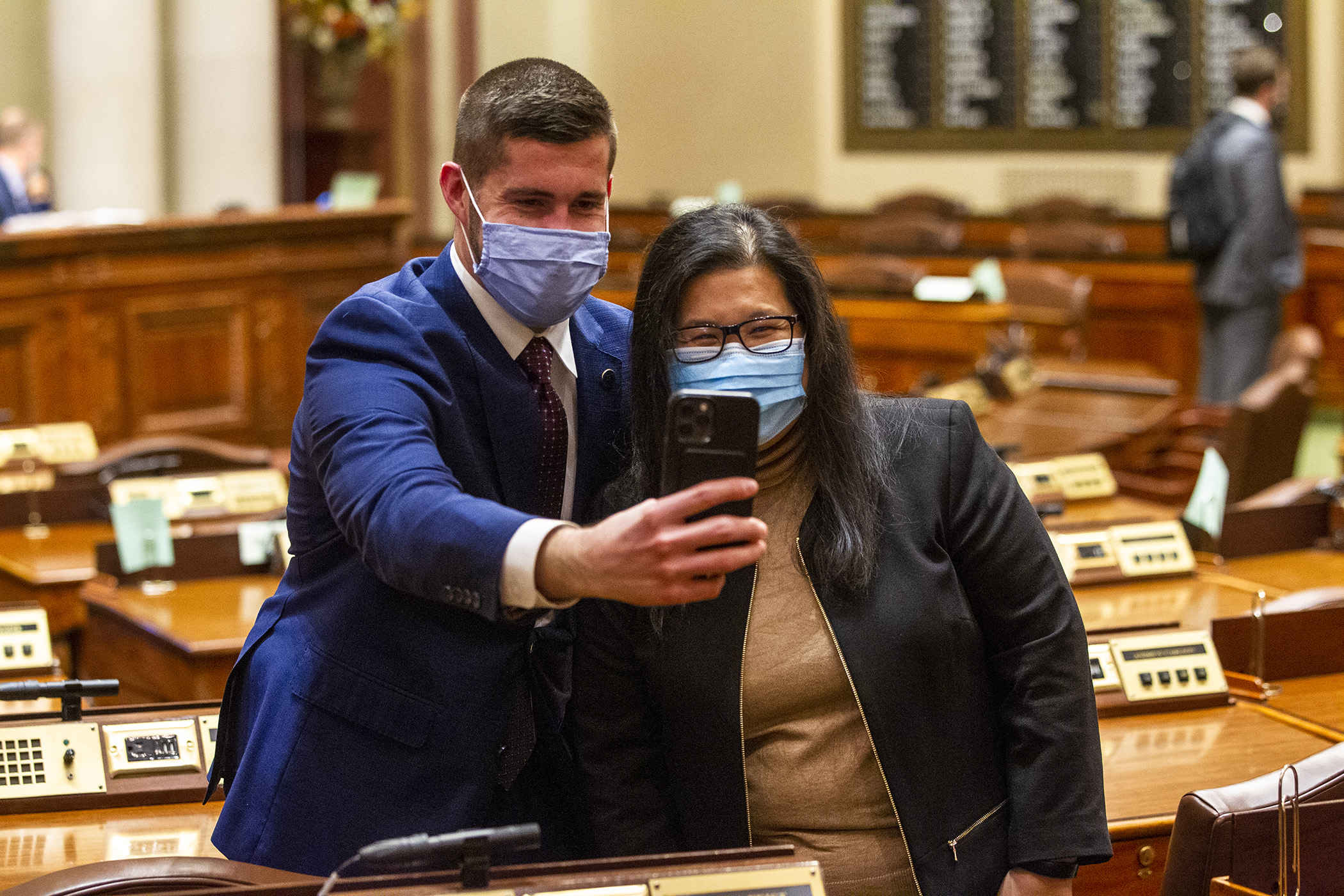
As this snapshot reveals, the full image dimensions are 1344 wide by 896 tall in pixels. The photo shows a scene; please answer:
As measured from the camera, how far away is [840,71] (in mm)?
11758

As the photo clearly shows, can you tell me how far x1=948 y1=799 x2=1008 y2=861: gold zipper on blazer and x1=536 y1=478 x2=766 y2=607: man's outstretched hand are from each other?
0.59 metres

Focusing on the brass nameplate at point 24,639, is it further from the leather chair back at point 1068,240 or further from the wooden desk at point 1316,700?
the leather chair back at point 1068,240

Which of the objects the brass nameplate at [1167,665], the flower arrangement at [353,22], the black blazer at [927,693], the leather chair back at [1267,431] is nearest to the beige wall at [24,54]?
the flower arrangement at [353,22]

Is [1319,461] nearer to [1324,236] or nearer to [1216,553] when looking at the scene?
[1324,236]

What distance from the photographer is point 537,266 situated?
156 cm

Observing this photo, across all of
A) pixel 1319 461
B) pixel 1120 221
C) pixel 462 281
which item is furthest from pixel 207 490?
pixel 1120 221

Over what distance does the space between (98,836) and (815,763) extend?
39.8 inches

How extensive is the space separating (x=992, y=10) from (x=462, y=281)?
10066mm

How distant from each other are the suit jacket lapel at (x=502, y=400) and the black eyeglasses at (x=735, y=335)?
0.18 metres

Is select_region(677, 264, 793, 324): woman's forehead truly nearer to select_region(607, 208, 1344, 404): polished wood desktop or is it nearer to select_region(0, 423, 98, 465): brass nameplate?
select_region(0, 423, 98, 465): brass nameplate

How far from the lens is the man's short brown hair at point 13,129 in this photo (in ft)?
22.9

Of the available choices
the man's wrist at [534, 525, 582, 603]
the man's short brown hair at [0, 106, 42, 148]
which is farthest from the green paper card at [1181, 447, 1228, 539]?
the man's short brown hair at [0, 106, 42, 148]

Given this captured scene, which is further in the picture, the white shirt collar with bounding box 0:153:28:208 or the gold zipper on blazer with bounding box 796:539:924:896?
the white shirt collar with bounding box 0:153:28:208

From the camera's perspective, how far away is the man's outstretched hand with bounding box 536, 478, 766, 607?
113cm
